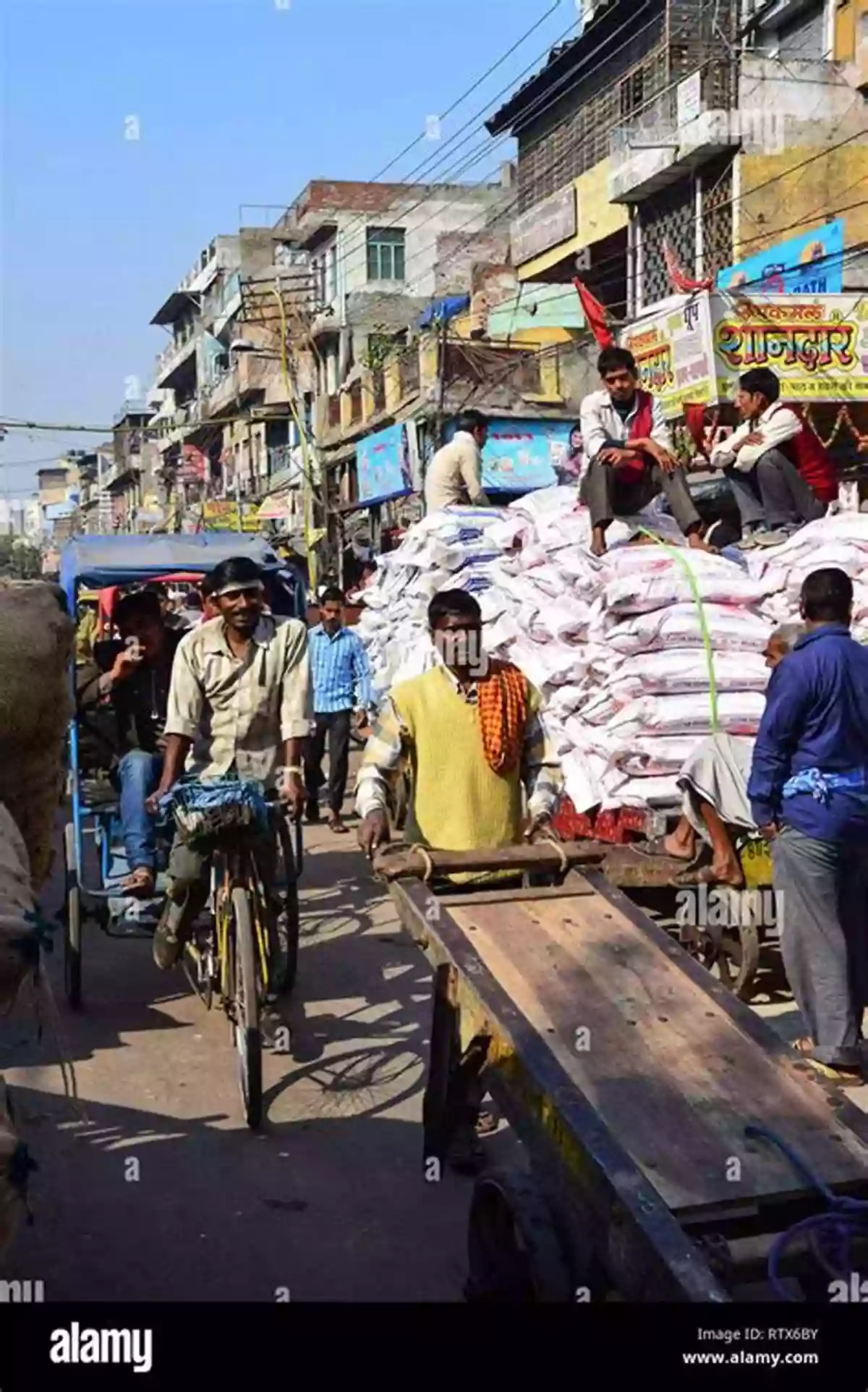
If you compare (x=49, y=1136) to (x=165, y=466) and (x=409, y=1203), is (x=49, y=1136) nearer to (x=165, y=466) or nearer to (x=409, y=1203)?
(x=409, y=1203)

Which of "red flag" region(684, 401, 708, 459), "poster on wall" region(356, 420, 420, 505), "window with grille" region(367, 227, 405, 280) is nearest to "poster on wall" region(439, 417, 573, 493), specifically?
"poster on wall" region(356, 420, 420, 505)

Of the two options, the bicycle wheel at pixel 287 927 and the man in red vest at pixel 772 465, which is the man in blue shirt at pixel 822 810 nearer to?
the bicycle wheel at pixel 287 927

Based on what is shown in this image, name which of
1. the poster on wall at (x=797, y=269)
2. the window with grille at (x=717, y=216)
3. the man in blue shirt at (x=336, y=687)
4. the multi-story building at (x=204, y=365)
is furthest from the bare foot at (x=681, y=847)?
the multi-story building at (x=204, y=365)

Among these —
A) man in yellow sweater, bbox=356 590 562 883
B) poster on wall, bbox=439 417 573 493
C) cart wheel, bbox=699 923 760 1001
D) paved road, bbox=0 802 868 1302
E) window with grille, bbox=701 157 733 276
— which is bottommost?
paved road, bbox=0 802 868 1302

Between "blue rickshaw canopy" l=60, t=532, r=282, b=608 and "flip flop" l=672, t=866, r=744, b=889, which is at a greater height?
"blue rickshaw canopy" l=60, t=532, r=282, b=608

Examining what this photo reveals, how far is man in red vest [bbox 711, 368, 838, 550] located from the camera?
24.0 feet

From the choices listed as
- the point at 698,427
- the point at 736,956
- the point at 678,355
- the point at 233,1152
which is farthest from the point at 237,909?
the point at 678,355

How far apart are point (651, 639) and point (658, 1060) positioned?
3.11 metres

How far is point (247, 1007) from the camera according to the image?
4457 millimetres

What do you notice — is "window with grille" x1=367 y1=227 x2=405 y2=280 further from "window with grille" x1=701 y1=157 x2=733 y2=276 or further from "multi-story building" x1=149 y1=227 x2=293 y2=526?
"window with grille" x1=701 y1=157 x2=733 y2=276

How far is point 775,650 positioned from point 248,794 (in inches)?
89.4

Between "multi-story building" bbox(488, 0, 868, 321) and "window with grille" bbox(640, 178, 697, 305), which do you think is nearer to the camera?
"multi-story building" bbox(488, 0, 868, 321)

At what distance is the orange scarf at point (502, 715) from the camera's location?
429 centimetres

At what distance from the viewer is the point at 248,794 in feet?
16.1
